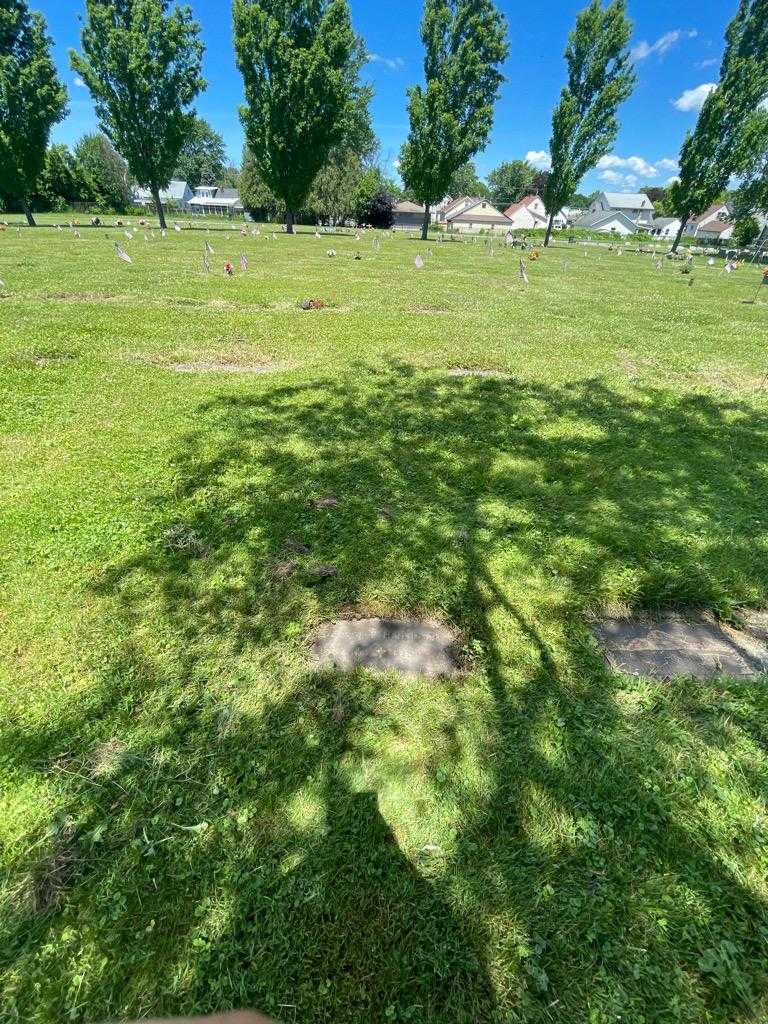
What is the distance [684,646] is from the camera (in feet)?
10.4

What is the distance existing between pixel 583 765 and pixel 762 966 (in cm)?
86

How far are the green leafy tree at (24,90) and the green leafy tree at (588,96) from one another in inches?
1548

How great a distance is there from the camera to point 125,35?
30562mm

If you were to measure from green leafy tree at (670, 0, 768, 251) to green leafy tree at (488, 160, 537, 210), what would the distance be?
88.1 metres

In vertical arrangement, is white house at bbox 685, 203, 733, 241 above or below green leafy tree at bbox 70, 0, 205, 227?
below

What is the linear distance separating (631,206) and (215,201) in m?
85.5

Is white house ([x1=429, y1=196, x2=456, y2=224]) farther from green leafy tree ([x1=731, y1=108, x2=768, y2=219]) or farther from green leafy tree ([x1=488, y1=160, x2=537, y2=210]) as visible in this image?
green leafy tree ([x1=731, y1=108, x2=768, y2=219])

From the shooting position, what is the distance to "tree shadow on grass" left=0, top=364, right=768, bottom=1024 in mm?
1731

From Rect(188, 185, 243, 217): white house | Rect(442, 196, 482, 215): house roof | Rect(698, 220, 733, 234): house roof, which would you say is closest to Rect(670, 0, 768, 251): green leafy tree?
Rect(442, 196, 482, 215): house roof

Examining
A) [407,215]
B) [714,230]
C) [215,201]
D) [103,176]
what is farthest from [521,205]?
[103,176]

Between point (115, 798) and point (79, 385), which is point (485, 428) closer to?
point (115, 798)

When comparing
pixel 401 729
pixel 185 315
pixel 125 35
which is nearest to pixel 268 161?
pixel 125 35

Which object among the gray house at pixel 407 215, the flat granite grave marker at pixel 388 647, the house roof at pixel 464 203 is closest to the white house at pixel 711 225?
the house roof at pixel 464 203

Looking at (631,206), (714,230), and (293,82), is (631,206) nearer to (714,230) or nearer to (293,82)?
(714,230)
